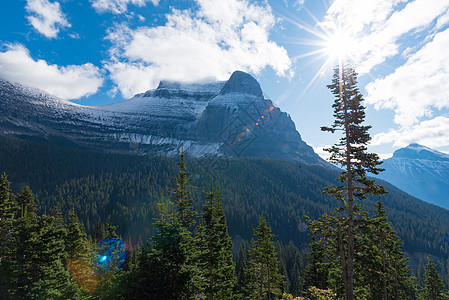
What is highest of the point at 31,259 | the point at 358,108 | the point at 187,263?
the point at 358,108

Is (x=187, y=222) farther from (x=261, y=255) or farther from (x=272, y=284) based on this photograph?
(x=272, y=284)

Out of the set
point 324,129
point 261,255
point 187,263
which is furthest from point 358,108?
point 261,255

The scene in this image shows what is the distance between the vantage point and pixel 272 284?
37.4 m

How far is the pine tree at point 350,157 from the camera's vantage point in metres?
14.9

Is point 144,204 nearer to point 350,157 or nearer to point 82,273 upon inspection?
point 82,273

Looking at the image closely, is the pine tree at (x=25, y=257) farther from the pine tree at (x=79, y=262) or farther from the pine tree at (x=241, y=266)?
the pine tree at (x=241, y=266)

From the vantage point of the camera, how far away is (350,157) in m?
15.7

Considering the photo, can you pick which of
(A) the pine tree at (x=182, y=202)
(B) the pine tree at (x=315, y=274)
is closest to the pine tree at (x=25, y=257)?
(A) the pine tree at (x=182, y=202)

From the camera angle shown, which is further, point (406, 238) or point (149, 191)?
point (149, 191)

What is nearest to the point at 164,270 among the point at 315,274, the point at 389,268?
the point at 315,274

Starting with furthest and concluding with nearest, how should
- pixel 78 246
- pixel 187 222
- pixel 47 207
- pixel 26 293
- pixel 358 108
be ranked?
pixel 47 207, pixel 78 246, pixel 187 222, pixel 26 293, pixel 358 108

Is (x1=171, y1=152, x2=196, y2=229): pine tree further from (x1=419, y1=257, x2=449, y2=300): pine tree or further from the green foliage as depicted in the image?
(x1=419, y1=257, x2=449, y2=300): pine tree

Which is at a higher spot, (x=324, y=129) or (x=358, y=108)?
(x=358, y=108)

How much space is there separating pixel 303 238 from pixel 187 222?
479 ft
